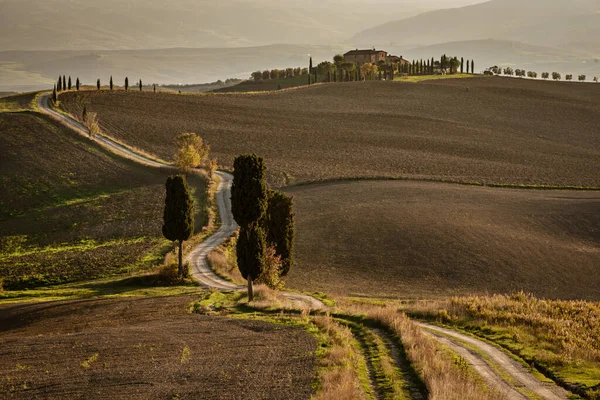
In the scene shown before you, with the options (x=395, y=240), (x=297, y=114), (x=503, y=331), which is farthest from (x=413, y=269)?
(x=297, y=114)

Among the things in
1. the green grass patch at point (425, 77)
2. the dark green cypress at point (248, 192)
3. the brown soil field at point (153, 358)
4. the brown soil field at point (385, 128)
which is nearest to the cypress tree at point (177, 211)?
the dark green cypress at point (248, 192)

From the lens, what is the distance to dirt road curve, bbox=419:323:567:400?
25.8 meters

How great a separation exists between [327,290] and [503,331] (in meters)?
15.3

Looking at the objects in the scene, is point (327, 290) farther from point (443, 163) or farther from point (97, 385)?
point (443, 163)

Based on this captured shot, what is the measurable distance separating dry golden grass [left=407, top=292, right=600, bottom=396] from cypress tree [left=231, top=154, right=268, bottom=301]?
9.53 meters

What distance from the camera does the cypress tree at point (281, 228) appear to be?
4906 cm

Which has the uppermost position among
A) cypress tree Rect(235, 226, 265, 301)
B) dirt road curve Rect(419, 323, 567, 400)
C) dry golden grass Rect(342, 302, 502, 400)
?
cypress tree Rect(235, 226, 265, 301)

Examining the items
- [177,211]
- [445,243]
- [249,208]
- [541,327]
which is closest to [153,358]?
[249,208]

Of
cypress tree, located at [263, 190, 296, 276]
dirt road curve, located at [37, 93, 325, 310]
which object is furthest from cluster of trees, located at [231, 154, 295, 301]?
cypress tree, located at [263, 190, 296, 276]

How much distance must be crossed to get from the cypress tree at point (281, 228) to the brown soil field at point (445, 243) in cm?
194

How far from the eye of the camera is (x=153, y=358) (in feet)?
88.3

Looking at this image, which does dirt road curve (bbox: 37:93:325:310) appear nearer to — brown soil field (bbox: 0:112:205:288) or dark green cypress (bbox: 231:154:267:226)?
brown soil field (bbox: 0:112:205:288)

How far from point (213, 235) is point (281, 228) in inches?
534

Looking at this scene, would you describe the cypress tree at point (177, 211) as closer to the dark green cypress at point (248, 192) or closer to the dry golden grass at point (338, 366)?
the dark green cypress at point (248, 192)
